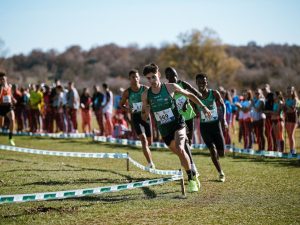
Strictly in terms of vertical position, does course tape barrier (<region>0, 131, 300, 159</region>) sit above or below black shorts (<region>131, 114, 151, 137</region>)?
below

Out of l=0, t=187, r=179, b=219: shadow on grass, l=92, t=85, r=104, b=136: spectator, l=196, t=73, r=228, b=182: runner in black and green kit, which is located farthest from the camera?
l=92, t=85, r=104, b=136: spectator

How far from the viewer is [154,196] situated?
8.69 m

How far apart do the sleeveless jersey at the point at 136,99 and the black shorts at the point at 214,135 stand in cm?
191

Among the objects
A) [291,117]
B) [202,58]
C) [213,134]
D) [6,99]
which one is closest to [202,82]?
[213,134]

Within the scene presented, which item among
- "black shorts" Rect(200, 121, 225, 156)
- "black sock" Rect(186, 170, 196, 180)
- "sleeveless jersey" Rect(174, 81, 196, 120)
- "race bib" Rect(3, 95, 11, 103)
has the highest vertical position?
"race bib" Rect(3, 95, 11, 103)

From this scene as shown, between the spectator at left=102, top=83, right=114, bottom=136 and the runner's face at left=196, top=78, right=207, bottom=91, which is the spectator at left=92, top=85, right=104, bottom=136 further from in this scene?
the runner's face at left=196, top=78, right=207, bottom=91

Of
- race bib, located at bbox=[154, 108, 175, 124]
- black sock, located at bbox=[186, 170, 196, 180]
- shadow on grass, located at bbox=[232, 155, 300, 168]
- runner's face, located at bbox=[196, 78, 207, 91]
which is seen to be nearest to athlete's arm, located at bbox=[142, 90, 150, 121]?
race bib, located at bbox=[154, 108, 175, 124]

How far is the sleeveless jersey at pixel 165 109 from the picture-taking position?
8.92 metres

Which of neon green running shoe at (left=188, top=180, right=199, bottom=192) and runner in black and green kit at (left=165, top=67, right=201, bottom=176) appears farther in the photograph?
runner in black and green kit at (left=165, top=67, right=201, bottom=176)

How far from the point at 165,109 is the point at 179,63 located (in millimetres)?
80053

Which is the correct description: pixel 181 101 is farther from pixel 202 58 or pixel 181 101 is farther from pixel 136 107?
pixel 202 58

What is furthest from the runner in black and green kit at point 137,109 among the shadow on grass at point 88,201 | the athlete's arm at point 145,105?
the athlete's arm at point 145,105

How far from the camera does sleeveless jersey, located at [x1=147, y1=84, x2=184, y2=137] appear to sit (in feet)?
29.3

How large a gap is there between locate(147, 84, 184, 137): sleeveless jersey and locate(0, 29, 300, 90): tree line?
29729mm
